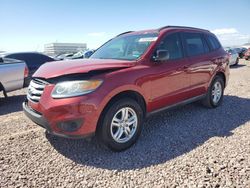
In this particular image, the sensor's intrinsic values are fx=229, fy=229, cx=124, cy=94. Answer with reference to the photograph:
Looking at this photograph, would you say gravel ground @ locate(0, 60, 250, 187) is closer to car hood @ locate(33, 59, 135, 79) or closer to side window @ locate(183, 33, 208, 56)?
car hood @ locate(33, 59, 135, 79)

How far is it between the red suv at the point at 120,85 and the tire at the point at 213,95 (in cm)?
39

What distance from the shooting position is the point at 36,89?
132 inches

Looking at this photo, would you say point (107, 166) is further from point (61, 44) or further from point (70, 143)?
point (61, 44)

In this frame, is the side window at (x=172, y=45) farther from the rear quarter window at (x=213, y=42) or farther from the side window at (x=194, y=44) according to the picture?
the rear quarter window at (x=213, y=42)

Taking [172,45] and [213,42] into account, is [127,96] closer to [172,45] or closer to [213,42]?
[172,45]

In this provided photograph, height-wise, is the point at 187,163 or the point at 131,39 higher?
the point at 131,39

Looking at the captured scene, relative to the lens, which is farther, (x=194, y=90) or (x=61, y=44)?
(x=61, y=44)

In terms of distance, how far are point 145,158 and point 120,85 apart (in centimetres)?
110

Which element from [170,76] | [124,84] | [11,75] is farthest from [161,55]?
[11,75]

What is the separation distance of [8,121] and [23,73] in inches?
86.8

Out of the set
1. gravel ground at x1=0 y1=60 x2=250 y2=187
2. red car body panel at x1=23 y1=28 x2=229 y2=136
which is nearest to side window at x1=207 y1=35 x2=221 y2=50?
red car body panel at x1=23 y1=28 x2=229 y2=136

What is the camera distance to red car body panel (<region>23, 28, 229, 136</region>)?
300cm

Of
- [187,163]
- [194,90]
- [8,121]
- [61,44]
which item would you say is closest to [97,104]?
[187,163]

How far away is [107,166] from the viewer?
3.09m
